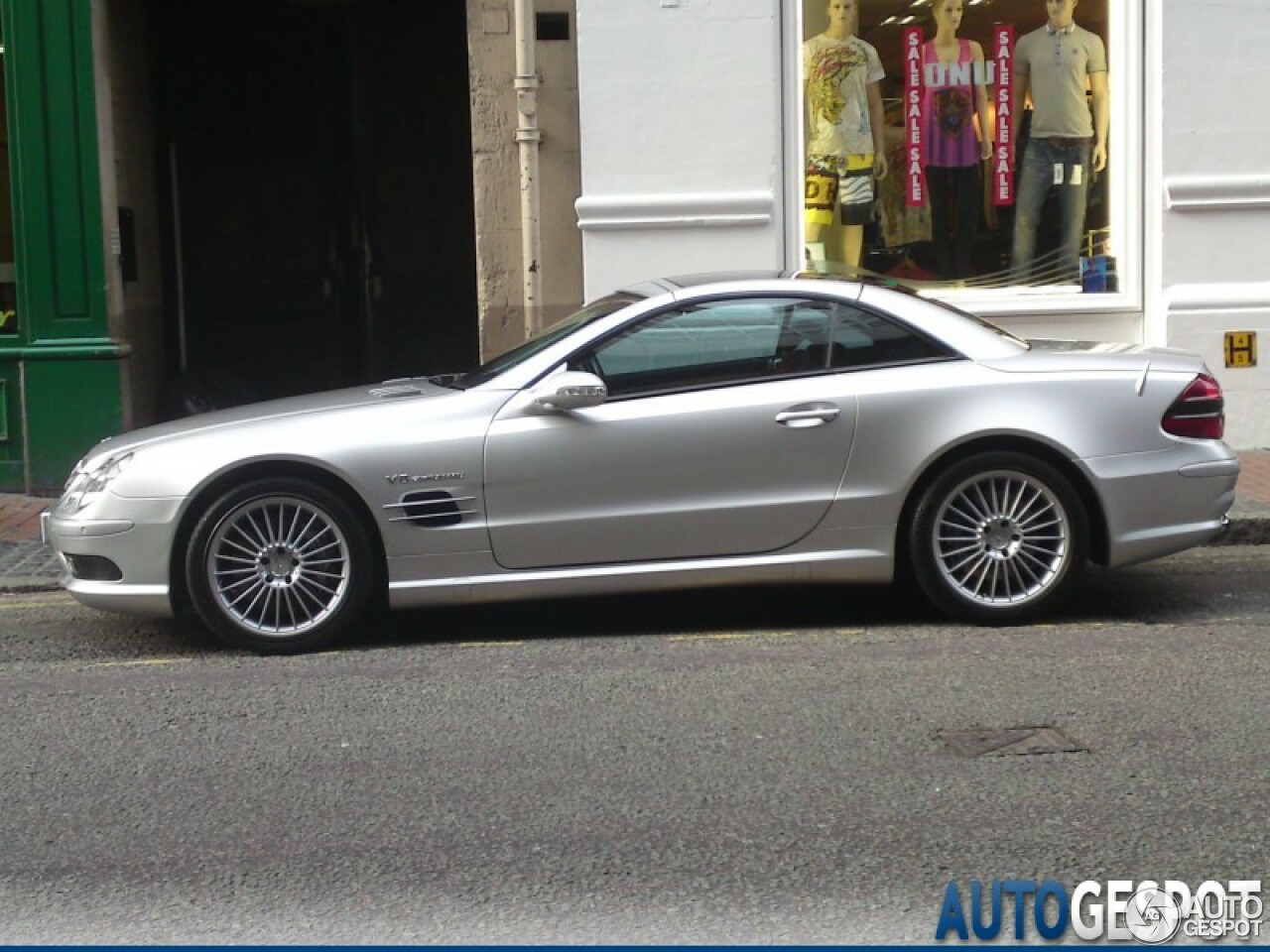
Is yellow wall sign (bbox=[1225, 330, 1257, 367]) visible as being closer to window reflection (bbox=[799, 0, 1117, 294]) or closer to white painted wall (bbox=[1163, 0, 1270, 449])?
white painted wall (bbox=[1163, 0, 1270, 449])

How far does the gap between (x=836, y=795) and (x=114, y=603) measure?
3332mm

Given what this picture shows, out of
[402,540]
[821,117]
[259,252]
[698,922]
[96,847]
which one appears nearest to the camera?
[698,922]

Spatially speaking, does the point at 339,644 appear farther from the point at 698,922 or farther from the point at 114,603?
the point at 698,922

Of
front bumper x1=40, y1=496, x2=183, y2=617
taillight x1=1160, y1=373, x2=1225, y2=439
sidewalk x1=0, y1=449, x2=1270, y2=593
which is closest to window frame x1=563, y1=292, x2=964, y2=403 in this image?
taillight x1=1160, y1=373, x2=1225, y2=439

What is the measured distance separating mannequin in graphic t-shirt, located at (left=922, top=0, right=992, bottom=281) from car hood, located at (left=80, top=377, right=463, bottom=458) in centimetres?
548

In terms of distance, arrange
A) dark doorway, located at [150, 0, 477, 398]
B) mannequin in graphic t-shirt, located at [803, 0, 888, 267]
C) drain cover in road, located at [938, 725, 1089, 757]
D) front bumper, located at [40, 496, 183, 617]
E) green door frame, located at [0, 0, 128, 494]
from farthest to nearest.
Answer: dark doorway, located at [150, 0, 477, 398]
mannequin in graphic t-shirt, located at [803, 0, 888, 267]
green door frame, located at [0, 0, 128, 494]
front bumper, located at [40, 496, 183, 617]
drain cover in road, located at [938, 725, 1089, 757]

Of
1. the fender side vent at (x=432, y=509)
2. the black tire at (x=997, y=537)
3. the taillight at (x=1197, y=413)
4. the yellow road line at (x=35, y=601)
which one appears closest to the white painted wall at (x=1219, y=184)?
the taillight at (x=1197, y=413)

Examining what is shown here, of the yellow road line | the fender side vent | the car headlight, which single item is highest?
the car headlight

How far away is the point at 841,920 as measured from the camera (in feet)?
14.1

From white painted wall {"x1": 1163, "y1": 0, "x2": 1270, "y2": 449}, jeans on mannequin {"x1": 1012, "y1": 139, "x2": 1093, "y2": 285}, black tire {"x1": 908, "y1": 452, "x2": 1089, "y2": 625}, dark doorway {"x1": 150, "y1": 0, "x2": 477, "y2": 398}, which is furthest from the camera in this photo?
dark doorway {"x1": 150, "y1": 0, "x2": 477, "y2": 398}

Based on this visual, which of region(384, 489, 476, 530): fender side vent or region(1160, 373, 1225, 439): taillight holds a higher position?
region(1160, 373, 1225, 439): taillight

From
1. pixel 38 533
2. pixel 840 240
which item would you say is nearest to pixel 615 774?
pixel 38 533

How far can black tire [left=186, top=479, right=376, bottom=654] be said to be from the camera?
704cm

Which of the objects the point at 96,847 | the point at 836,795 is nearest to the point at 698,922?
the point at 836,795
